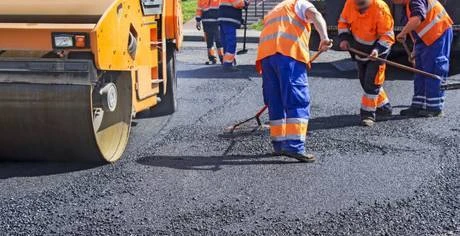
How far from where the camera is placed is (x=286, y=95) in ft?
17.4

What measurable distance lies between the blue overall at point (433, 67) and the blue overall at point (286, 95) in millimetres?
2157

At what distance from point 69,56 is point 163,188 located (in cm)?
117

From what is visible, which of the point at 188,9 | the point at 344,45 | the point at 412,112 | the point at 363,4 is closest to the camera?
the point at 363,4

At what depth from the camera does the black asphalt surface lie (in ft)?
13.2

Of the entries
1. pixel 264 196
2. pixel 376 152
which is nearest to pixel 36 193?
pixel 264 196

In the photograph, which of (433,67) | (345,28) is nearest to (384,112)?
(433,67)

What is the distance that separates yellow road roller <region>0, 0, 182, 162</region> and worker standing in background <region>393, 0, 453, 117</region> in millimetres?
3219

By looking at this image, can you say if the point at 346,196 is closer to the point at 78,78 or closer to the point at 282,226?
the point at 282,226

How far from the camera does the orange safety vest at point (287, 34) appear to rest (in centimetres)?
528

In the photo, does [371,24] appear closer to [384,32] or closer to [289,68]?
[384,32]

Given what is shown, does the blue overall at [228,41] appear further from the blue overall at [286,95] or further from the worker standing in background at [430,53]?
the blue overall at [286,95]

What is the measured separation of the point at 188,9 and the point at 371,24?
1281 centimetres

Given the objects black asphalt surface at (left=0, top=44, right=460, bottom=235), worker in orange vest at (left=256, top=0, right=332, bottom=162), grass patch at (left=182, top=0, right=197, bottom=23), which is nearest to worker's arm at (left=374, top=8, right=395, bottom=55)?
black asphalt surface at (left=0, top=44, right=460, bottom=235)

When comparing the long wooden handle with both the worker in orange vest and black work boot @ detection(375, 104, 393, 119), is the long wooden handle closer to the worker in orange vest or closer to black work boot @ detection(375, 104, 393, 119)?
black work boot @ detection(375, 104, 393, 119)
